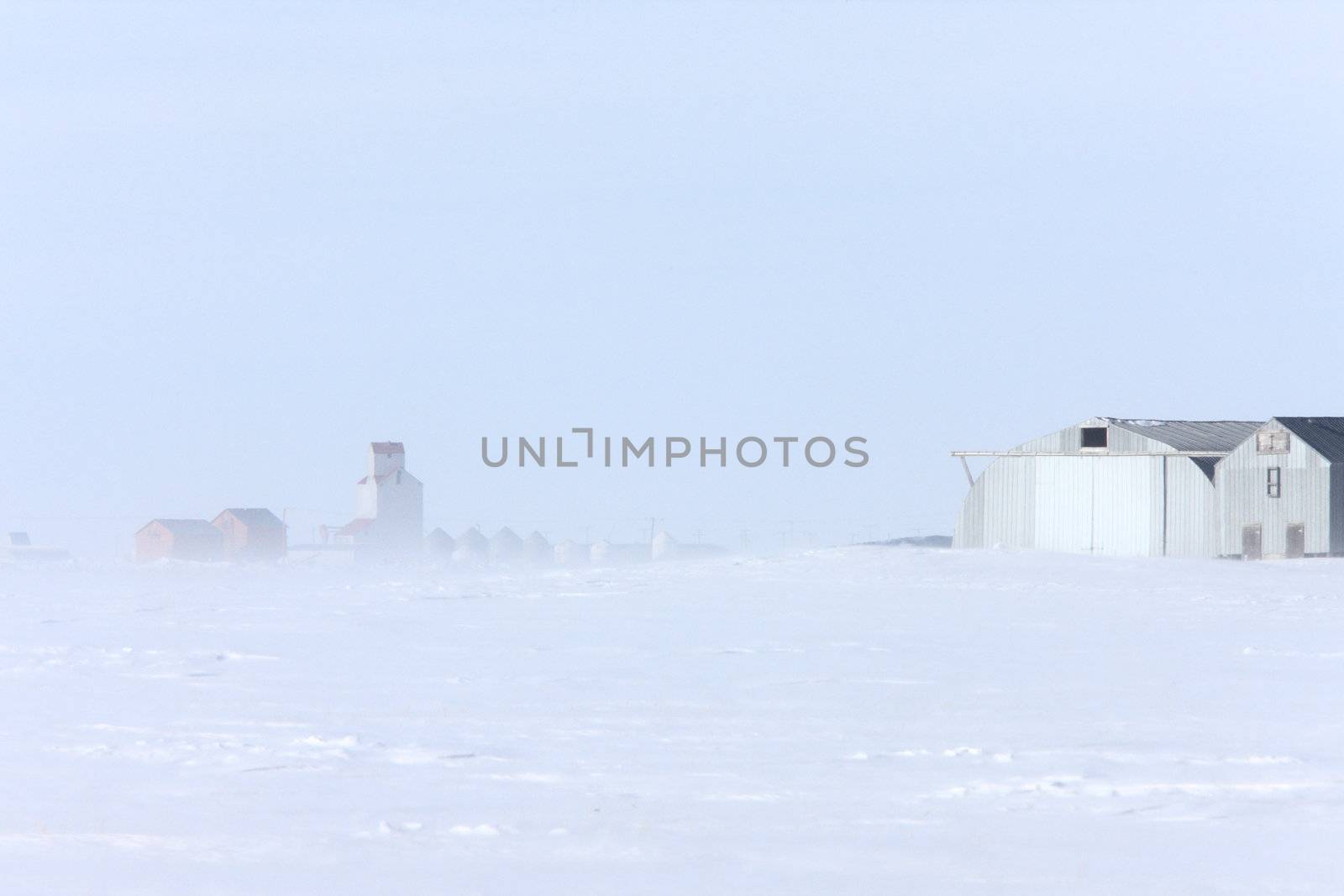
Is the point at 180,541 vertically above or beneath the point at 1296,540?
beneath

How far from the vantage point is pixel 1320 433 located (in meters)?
41.9

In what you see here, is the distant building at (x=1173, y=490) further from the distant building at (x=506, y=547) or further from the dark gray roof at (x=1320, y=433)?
the distant building at (x=506, y=547)

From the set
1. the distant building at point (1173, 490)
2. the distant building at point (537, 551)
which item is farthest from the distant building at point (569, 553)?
the distant building at point (1173, 490)

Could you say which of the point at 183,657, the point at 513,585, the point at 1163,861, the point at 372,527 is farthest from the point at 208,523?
the point at 1163,861

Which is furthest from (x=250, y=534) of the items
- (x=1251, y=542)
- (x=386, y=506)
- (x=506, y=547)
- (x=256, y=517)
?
(x=1251, y=542)

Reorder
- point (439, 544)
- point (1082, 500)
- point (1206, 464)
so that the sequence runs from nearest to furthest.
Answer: point (1206, 464)
point (1082, 500)
point (439, 544)

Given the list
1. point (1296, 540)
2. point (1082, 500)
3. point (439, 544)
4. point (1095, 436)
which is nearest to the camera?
point (1296, 540)

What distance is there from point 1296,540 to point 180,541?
3034 inches

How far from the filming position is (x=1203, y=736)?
13.2 meters

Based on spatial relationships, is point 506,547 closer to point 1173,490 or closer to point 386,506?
point 386,506

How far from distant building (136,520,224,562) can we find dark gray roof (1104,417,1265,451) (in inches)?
2821

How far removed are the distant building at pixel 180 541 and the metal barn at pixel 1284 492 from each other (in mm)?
74684

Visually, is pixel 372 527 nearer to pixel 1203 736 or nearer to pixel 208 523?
pixel 208 523

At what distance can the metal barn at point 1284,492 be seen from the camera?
4062cm
